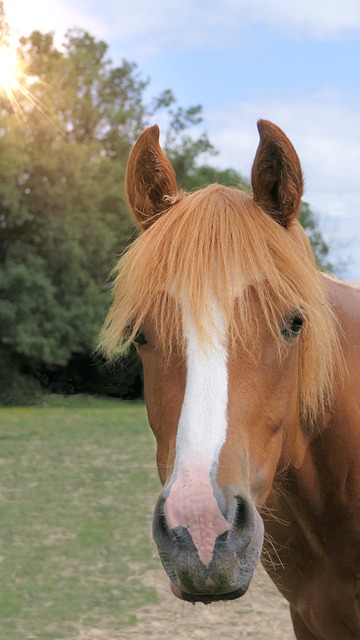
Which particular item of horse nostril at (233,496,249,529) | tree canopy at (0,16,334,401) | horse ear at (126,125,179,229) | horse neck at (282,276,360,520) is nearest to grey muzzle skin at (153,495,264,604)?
horse nostril at (233,496,249,529)

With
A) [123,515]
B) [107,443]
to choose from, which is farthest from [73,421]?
[123,515]

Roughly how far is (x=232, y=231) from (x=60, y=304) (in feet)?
93.1

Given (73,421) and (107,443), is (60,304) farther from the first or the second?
(107,443)

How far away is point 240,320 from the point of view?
225cm

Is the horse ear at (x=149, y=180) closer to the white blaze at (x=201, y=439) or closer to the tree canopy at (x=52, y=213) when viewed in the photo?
the white blaze at (x=201, y=439)

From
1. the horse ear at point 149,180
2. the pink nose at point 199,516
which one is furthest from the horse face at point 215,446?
the horse ear at point 149,180

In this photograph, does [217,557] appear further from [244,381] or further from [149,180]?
[149,180]

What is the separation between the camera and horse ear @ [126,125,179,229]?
2.76 meters

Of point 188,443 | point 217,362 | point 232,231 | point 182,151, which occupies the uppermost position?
point 182,151

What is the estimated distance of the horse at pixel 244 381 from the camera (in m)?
1.99

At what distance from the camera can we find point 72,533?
25.8 feet

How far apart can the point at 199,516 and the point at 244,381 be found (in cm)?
46

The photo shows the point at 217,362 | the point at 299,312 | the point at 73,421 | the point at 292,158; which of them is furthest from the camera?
the point at 73,421

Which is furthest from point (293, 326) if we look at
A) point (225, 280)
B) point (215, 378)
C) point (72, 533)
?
point (72, 533)
